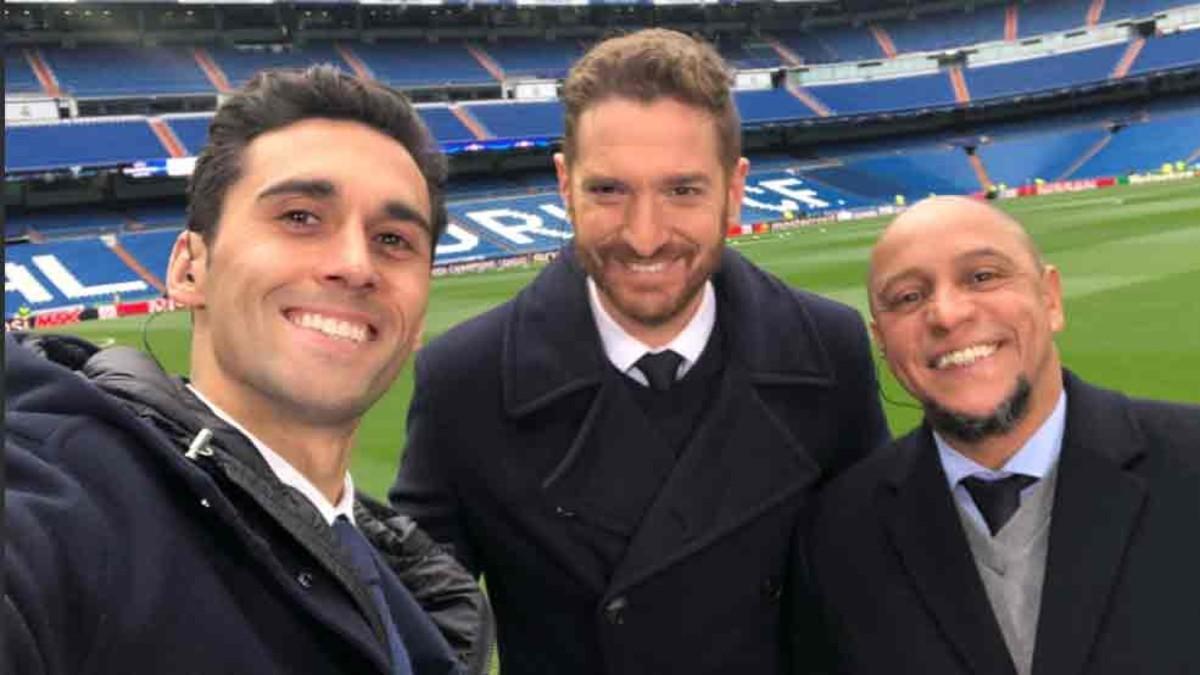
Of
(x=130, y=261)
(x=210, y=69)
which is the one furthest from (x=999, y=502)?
(x=210, y=69)

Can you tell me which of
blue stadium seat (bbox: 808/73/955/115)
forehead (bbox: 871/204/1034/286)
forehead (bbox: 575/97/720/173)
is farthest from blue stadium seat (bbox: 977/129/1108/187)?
forehead (bbox: 575/97/720/173)

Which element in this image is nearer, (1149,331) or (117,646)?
(117,646)

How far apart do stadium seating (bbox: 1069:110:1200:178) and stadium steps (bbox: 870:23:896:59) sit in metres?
18.0

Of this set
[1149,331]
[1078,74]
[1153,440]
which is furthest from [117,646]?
[1078,74]

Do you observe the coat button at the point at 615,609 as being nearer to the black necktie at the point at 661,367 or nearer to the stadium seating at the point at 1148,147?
the black necktie at the point at 661,367

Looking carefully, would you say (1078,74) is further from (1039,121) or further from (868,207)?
(868,207)

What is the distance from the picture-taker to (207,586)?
1.86 meters

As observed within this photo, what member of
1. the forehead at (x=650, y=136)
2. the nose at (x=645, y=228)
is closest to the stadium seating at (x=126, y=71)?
the forehead at (x=650, y=136)

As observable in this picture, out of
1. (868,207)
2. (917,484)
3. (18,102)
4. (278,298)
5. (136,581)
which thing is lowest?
(868,207)

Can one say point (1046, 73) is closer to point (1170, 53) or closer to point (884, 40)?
point (1170, 53)

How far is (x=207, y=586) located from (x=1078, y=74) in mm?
70459

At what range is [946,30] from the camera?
7050 cm

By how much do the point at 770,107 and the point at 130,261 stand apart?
40233 millimetres

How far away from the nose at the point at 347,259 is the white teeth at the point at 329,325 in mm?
103
